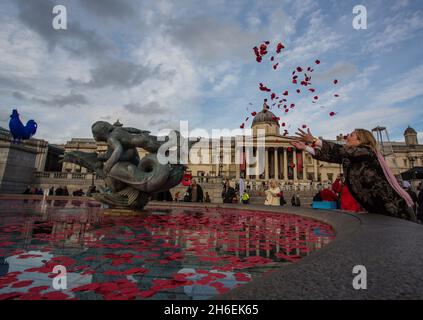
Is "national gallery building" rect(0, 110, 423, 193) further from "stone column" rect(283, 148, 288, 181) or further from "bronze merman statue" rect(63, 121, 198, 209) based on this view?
"bronze merman statue" rect(63, 121, 198, 209)

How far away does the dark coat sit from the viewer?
4.49 m

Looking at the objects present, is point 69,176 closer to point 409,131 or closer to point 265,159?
point 265,159

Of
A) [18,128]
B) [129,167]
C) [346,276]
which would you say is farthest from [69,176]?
[346,276]

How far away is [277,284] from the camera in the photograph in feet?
4.41

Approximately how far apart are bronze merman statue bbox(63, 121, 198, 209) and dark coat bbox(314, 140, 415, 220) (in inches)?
188

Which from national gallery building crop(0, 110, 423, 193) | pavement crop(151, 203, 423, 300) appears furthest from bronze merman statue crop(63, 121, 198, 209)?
national gallery building crop(0, 110, 423, 193)

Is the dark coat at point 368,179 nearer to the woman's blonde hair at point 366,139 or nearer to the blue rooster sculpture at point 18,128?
the woman's blonde hair at point 366,139

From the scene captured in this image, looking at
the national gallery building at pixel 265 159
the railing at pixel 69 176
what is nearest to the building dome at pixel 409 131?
the national gallery building at pixel 265 159

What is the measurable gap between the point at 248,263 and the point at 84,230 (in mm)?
3395

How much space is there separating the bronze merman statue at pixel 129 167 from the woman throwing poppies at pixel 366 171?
4.49m

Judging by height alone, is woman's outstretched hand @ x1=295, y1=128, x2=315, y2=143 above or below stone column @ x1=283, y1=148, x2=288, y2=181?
below

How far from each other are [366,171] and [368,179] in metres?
0.14

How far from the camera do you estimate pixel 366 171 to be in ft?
15.2

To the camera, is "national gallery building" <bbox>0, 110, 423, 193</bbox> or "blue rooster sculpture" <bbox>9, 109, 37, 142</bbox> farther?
"national gallery building" <bbox>0, 110, 423, 193</bbox>
